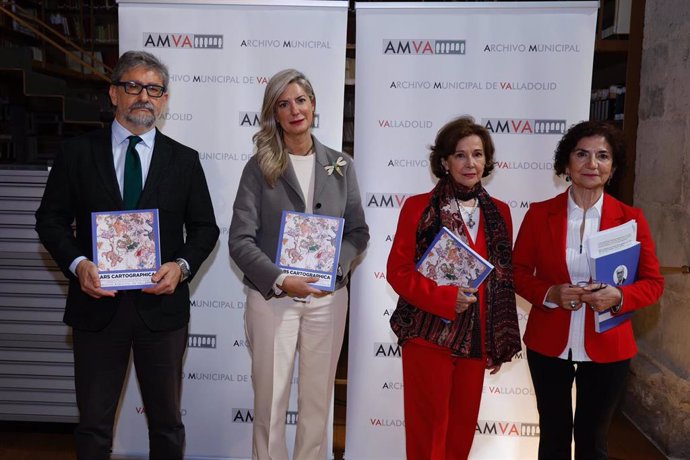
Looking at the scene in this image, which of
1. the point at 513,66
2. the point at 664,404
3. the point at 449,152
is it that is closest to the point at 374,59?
the point at 513,66

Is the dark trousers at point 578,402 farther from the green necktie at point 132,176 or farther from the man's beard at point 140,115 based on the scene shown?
the man's beard at point 140,115

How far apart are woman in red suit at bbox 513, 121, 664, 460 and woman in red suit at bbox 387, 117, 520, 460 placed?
0.46ft

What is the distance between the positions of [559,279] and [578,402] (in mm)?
494

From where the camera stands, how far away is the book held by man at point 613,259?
2.11m

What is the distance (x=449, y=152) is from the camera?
7.55ft

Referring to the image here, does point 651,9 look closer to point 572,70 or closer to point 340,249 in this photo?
point 572,70

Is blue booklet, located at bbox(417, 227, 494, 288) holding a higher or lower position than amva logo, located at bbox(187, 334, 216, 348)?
higher

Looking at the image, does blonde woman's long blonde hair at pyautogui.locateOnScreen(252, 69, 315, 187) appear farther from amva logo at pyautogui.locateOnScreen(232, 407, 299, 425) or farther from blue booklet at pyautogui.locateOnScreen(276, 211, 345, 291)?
amva logo at pyautogui.locateOnScreen(232, 407, 299, 425)

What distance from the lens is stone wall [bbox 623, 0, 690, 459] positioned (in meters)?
3.35

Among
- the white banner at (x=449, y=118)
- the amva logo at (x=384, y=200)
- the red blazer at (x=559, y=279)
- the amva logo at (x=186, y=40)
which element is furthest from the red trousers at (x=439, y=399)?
the amva logo at (x=186, y=40)

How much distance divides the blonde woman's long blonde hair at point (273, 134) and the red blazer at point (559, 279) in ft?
3.44

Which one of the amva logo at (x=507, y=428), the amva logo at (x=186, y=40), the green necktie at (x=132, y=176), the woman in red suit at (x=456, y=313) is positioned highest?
the amva logo at (x=186, y=40)

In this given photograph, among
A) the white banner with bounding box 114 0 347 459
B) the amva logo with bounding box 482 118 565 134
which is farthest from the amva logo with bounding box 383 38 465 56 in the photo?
the amva logo with bounding box 482 118 565 134

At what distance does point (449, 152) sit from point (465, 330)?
70cm
